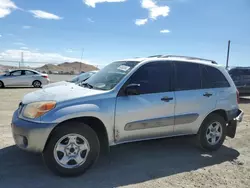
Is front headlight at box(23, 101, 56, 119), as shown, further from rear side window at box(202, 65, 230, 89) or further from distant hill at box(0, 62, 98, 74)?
distant hill at box(0, 62, 98, 74)

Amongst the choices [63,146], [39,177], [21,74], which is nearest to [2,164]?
[39,177]

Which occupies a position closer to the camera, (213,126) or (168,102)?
(168,102)

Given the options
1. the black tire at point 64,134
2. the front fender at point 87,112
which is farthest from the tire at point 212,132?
the black tire at point 64,134

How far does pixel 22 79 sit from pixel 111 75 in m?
17.1

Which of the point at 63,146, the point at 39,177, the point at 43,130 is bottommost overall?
the point at 39,177

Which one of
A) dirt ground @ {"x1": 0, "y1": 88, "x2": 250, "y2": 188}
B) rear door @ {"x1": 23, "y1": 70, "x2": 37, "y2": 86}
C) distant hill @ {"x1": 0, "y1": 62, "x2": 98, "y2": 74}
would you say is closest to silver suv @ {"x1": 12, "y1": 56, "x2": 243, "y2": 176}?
dirt ground @ {"x1": 0, "y1": 88, "x2": 250, "y2": 188}

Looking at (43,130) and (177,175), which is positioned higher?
(43,130)

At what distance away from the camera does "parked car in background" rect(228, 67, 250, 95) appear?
1506 centimetres

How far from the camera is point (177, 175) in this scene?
15.1 ft

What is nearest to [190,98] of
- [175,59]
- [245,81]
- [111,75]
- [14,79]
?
[175,59]

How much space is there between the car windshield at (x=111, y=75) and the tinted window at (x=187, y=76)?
0.84 metres

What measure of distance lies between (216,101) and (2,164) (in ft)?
13.0

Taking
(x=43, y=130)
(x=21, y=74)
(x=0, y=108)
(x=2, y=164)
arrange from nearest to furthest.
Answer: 1. (x=43, y=130)
2. (x=2, y=164)
3. (x=0, y=108)
4. (x=21, y=74)

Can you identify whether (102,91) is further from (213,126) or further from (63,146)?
(213,126)
